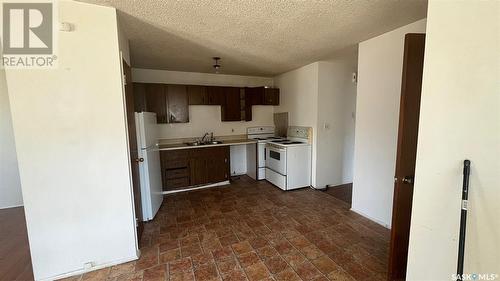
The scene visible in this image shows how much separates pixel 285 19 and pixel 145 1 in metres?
1.30

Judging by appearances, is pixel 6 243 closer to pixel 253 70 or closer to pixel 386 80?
pixel 253 70

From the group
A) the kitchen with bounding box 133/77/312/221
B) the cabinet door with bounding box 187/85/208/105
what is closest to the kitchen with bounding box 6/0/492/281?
the kitchen with bounding box 133/77/312/221

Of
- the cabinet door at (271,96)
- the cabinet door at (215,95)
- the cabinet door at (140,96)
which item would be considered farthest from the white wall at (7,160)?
the cabinet door at (271,96)

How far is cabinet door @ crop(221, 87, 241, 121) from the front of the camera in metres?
4.68

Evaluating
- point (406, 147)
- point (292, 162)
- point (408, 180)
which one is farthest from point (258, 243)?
point (292, 162)

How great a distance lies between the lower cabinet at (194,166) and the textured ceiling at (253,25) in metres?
1.74

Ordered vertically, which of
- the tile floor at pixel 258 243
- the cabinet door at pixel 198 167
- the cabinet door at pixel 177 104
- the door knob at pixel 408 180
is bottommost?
the tile floor at pixel 258 243

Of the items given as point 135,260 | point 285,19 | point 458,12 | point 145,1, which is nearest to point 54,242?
point 135,260

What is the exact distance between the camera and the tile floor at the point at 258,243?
6.37 ft

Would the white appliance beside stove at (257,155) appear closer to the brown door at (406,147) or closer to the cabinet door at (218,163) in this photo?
the cabinet door at (218,163)

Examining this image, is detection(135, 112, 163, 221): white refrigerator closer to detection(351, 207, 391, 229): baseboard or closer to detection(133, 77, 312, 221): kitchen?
detection(133, 77, 312, 221): kitchen

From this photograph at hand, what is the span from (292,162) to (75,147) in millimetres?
3211

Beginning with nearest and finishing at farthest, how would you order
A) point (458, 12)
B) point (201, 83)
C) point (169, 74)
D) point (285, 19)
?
point (458, 12) → point (285, 19) → point (169, 74) → point (201, 83)

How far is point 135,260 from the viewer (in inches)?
84.2
